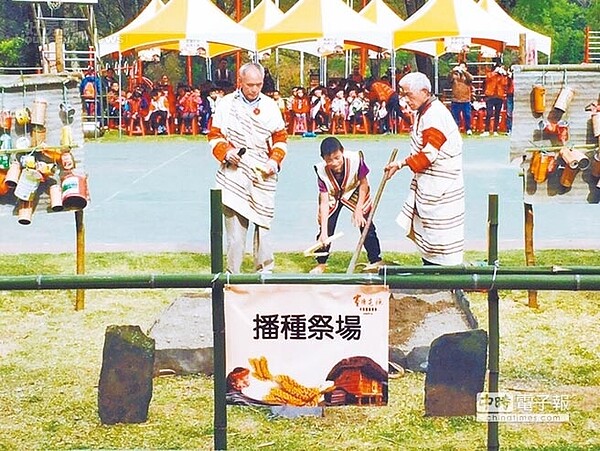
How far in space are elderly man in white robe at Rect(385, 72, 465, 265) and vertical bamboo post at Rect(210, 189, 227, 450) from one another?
2595 mm

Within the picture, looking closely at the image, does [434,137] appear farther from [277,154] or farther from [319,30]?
[319,30]

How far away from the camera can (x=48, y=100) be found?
8.31 metres

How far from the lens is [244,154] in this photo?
25.8 ft

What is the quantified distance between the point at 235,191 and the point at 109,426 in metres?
2.67

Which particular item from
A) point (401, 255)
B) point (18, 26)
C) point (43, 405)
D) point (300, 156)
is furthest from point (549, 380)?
point (18, 26)

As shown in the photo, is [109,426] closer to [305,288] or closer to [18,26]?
[305,288]

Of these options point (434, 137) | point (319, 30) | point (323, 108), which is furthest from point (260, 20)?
point (434, 137)

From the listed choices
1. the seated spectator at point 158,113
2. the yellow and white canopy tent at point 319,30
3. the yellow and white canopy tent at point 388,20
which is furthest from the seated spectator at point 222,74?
the yellow and white canopy tent at point 319,30

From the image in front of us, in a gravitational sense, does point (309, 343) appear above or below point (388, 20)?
below

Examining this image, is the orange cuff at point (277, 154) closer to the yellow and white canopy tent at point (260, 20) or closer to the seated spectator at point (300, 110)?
the seated spectator at point (300, 110)

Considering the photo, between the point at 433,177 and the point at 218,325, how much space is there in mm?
3121

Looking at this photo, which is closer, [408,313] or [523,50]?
[408,313]

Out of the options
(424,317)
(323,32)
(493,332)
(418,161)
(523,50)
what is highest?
(323,32)

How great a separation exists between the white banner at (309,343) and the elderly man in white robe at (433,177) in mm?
2838
